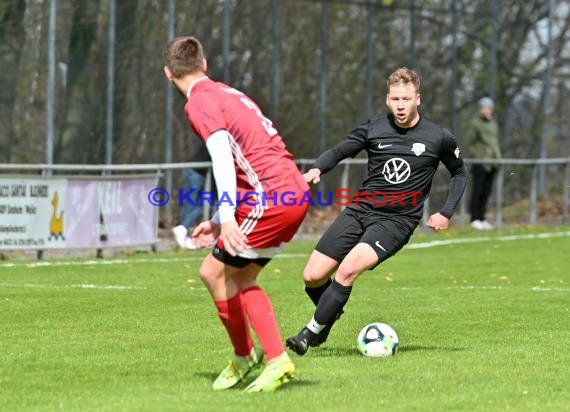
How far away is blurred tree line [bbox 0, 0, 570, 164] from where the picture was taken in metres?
19.3

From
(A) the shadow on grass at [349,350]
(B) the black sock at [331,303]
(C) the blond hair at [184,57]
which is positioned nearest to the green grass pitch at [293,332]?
(A) the shadow on grass at [349,350]

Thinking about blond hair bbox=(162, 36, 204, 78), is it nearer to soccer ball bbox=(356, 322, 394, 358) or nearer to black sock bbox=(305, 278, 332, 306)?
soccer ball bbox=(356, 322, 394, 358)

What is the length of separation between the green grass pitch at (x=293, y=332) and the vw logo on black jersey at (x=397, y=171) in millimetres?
1159

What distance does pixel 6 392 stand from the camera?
7.59 meters

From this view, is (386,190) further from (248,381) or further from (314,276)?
(248,381)

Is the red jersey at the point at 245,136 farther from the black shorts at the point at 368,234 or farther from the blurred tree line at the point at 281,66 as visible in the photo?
the blurred tree line at the point at 281,66

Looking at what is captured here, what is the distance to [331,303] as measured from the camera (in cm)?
926

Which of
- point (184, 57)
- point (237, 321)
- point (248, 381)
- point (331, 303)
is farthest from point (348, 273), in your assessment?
point (184, 57)

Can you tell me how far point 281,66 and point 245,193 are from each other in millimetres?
16175

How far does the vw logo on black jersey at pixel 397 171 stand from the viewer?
32.4ft

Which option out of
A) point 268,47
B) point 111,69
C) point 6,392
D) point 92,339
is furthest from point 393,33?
point 6,392

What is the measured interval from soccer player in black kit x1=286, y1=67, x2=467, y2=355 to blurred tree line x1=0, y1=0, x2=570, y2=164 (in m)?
9.84

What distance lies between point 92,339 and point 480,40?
18.9 metres

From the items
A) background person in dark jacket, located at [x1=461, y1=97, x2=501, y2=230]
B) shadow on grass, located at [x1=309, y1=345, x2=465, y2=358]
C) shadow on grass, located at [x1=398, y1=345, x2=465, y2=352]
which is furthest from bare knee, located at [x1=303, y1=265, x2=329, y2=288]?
background person in dark jacket, located at [x1=461, y1=97, x2=501, y2=230]
